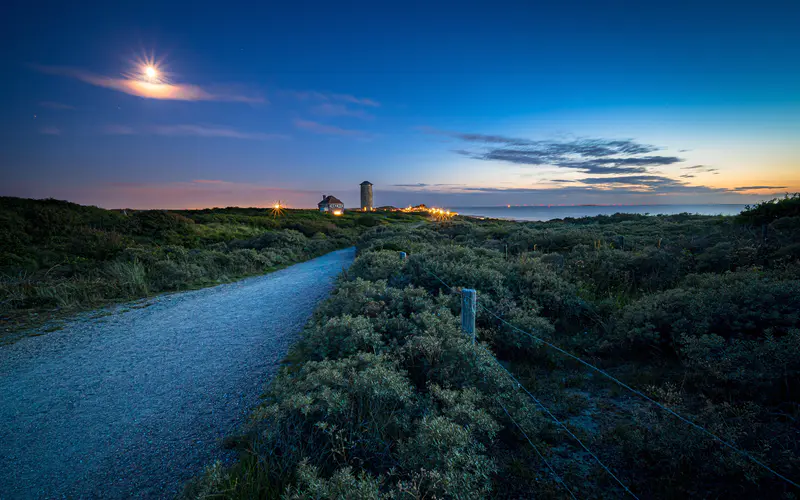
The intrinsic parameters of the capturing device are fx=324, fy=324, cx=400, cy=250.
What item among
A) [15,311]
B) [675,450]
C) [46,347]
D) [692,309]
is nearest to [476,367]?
[675,450]

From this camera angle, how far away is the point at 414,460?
284 cm

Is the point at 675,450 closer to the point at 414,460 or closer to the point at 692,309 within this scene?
the point at 414,460

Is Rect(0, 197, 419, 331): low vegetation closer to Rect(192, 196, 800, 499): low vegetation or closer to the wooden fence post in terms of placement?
Rect(192, 196, 800, 499): low vegetation

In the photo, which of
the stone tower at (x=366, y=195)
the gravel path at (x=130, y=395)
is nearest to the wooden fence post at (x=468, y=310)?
the gravel path at (x=130, y=395)

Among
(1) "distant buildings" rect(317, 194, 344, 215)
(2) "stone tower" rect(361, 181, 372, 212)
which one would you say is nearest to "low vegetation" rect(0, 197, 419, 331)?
(1) "distant buildings" rect(317, 194, 344, 215)

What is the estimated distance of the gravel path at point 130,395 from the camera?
11.2 ft

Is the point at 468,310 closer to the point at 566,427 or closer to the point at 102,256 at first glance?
the point at 566,427

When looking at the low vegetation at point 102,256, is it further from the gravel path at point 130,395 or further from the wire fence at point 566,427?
the wire fence at point 566,427

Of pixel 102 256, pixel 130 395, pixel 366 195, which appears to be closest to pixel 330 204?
pixel 366 195

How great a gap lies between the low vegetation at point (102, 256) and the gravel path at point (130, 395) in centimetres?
172

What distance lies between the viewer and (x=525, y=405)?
13.0 feet

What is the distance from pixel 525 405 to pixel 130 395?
565 centimetres

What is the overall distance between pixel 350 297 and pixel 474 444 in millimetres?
4605

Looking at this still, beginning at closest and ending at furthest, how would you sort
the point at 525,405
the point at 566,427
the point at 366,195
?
1. the point at 525,405
2. the point at 566,427
3. the point at 366,195
